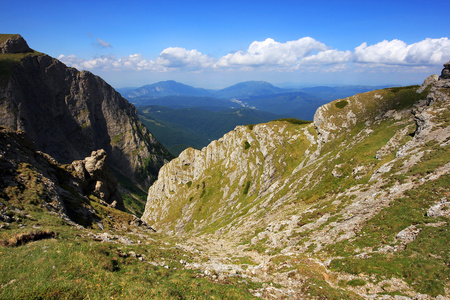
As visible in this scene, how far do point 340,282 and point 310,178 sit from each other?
1698 inches

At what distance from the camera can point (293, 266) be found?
26359 mm

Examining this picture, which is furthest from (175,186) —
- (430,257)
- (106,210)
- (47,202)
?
(430,257)

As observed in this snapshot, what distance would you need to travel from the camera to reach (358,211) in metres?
33.8

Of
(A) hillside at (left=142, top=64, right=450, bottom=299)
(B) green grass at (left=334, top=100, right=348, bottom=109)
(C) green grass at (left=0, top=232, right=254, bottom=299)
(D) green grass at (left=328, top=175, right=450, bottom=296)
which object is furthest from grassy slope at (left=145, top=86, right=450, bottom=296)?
(C) green grass at (left=0, top=232, right=254, bottom=299)

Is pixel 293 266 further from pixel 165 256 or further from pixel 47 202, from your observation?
pixel 47 202

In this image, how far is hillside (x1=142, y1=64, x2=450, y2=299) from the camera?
21.2 meters

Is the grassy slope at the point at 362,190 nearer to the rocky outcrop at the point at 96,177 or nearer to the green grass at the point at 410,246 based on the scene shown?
the green grass at the point at 410,246

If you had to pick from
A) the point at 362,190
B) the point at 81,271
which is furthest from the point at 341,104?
the point at 81,271

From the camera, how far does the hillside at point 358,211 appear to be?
69.6 ft

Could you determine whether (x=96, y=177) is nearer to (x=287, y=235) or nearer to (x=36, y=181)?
(x=36, y=181)

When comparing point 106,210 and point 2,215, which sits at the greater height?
point 2,215

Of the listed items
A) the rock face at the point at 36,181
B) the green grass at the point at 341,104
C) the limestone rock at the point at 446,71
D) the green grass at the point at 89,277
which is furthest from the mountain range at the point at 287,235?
the green grass at the point at 341,104

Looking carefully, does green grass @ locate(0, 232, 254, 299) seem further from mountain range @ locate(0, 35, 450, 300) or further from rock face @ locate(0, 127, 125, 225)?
rock face @ locate(0, 127, 125, 225)

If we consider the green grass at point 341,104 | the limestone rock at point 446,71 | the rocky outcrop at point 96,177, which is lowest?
the rocky outcrop at point 96,177
